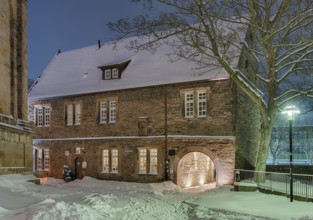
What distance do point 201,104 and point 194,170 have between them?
18.8ft

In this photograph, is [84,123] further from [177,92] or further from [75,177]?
[177,92]

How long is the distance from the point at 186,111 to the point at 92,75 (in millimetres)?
10023

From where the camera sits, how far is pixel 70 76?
1243 inches

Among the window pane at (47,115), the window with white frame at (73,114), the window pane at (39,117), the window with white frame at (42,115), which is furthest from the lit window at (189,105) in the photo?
the window pane at (39,117)

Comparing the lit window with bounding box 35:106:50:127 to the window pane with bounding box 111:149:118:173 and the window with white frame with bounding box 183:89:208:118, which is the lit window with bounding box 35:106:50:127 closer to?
the window pane with bounding box 111:149:118:173

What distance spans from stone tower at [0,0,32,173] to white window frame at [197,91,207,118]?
1084 cm

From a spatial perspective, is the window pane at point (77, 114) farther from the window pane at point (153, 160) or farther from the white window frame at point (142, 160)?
the window pane at point (153, 160)

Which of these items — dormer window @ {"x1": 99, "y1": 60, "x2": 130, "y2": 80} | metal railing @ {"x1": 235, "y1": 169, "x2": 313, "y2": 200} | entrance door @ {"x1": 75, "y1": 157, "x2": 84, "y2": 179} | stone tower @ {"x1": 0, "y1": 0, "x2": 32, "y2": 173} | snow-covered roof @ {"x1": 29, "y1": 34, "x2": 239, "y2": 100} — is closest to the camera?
stone tower @ {"x1": 0, "y1": 0, "x2": 32, "y2": 173}

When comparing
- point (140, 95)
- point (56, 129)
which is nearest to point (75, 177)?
point (56, 129)

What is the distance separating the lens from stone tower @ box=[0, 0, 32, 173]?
15.3 metres

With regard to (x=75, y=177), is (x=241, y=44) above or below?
above

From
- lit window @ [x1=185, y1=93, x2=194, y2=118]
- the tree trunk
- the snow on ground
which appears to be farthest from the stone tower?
the tree trunk

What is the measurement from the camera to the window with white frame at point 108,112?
27.4 meters

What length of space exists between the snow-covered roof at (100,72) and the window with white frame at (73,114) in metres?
1.09
